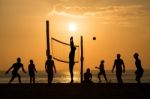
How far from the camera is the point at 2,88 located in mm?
26891

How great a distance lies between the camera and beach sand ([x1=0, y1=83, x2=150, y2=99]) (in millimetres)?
22453

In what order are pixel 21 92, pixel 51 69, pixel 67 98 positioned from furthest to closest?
pixel 51 69 < pixel 21 92 < pixel 67 98

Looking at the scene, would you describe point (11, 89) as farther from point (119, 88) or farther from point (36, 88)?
point (119, 88)

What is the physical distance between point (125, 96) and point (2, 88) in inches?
287

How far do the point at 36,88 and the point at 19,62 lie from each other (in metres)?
5.19

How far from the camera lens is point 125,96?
2244cm

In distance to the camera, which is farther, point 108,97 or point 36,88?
point 36,88

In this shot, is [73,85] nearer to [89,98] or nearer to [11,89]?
[11,89]

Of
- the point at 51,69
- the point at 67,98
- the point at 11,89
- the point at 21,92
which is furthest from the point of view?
the point at 51,69

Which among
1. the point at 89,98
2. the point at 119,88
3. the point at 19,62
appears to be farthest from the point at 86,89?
the point at 19,62

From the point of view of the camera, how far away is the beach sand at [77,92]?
22.5m

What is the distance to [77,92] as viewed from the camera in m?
24.0

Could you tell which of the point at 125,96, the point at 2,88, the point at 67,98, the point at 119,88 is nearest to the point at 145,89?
the point at 119,88

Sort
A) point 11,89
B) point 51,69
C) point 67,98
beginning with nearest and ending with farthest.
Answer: point 67,98
point 11,89
point 51,69
